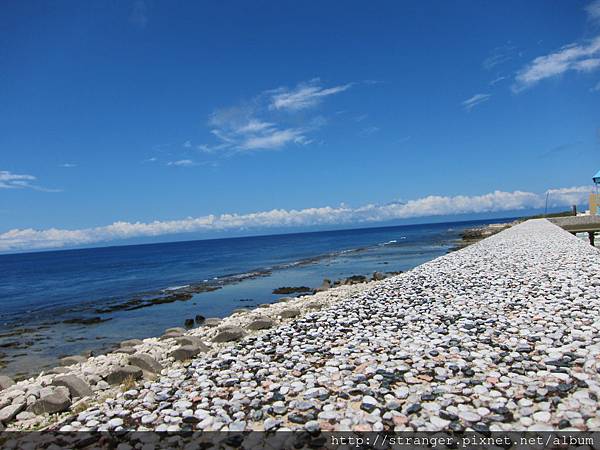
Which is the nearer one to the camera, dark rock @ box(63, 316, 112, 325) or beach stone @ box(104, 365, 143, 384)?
beach stone @ box(104, 365, 143, 384)

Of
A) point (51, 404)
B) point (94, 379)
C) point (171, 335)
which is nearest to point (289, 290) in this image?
point (171, 335)

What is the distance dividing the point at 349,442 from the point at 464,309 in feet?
18.4

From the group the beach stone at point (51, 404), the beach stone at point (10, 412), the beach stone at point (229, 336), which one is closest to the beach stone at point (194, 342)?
the beach stone at point (229, 336)

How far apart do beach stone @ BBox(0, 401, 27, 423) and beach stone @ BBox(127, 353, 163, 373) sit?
1948 mm

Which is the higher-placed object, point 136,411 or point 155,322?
point 136,411

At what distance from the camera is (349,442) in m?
3.77

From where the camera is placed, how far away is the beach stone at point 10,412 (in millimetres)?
6059

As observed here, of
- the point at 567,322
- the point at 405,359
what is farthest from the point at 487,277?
the point at 405,359

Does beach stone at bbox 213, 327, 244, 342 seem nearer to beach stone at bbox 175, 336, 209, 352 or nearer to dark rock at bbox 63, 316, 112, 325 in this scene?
beach stone at bbox 175, 336, 209, 352

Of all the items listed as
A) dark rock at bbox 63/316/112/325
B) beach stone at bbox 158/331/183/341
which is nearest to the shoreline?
beach stone at bbox 158/331/183/341

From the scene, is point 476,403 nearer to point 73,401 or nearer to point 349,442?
point 349,442

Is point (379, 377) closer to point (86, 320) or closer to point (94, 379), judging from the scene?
point (94, 379)

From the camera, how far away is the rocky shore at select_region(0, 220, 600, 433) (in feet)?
13.7

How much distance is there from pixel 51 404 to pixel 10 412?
1.99 ft
